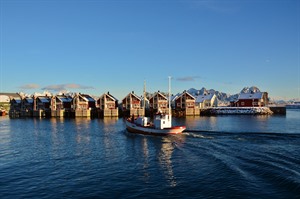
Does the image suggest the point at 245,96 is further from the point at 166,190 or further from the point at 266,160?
the point at 166,190

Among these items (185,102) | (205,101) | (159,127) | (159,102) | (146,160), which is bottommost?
(146,160)

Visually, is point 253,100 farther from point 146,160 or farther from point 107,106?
point 146,160

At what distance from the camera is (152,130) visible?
57094mm

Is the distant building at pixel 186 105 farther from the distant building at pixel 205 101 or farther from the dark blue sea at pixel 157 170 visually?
the dark blue sea at pixel 157 170

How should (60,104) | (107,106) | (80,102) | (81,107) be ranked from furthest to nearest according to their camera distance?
(60,104) < (81,107) < (80,102) < (107,106)

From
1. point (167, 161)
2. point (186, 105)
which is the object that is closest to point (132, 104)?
point (186, 105)

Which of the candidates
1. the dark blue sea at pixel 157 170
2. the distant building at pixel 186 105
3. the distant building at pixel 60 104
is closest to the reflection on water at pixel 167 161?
the dark blue sea at pixel 157 170

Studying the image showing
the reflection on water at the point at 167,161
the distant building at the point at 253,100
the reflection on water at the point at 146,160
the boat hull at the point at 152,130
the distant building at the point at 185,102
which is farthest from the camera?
the distant building at the point at 253,100

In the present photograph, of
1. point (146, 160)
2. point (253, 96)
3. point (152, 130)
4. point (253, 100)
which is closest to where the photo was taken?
point (146, 160)

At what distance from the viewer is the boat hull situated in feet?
180

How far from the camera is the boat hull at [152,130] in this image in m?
54.9

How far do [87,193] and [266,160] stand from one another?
62.0ft

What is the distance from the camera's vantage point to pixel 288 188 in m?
21.7

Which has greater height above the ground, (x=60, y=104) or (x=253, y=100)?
(x=253, y=100)
